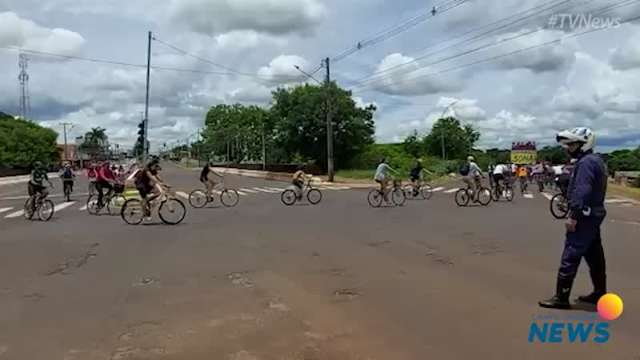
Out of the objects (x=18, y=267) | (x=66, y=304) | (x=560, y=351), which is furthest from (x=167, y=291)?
(x=560, y=351)

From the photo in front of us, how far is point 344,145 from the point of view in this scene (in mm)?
81125

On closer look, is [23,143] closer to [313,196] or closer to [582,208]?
[313,196]

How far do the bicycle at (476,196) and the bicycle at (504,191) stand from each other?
2.62 meters

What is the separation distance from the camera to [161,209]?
810 inches

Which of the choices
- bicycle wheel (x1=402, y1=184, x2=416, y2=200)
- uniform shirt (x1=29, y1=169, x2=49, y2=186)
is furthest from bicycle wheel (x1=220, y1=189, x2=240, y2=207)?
bicycle wheel (x1=402, y1=184, x2=416, y2=200)

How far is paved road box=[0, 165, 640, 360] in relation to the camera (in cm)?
658

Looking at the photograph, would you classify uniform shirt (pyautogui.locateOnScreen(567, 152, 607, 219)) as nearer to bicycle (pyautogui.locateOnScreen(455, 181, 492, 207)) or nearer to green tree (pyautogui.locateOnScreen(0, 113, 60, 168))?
bicycle (pyautogui.locateOnScreen(455, 181, 492, 207))

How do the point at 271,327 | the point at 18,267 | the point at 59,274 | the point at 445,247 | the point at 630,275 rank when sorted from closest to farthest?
the point at 271,327, the point at 630,275, the point at 59,274, the point at 18,267, the point at 445,247

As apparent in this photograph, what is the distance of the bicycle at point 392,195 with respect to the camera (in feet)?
93.3

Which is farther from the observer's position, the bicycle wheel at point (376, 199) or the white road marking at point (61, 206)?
the white road marking at point (61, 206)

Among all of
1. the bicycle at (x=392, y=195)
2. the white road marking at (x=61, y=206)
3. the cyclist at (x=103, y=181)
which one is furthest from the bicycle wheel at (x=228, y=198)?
the white road marking at (x=61, y=206)

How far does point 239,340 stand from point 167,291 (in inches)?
120

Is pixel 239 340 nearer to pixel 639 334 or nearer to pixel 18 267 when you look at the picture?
pixel 639 334

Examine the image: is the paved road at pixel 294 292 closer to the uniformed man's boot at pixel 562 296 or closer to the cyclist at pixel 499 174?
the uniformed man's boot at pixel 562 296
